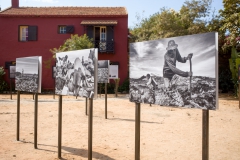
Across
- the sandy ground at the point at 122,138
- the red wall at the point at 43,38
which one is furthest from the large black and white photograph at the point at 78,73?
the red wall at the point at 43,38

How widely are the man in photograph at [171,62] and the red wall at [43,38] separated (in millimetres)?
16697

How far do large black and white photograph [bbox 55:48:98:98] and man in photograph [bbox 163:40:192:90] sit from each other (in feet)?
3.69

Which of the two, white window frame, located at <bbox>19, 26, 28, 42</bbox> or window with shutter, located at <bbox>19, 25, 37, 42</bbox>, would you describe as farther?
white window frame, located at <bbox>19, 26, 28, 42</bbox>

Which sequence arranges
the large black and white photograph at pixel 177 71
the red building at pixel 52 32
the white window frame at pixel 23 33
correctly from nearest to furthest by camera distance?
the large black and white photograph at pixel 177 71 < the red building at pixel 52 32 < the white window frame at pixel 23 33

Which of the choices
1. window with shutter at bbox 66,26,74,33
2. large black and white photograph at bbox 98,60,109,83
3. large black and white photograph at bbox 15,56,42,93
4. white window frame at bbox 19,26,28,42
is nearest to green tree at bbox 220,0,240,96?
large black and white photograph at bbox 98,60,109,83

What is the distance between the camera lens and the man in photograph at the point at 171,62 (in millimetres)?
2930

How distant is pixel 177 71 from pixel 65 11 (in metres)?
19.3

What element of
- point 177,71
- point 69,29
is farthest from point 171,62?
point 69,29

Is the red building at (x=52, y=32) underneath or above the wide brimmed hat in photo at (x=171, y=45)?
above

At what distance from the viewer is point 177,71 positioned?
2.93 meters

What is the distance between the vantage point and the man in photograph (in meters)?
2.93

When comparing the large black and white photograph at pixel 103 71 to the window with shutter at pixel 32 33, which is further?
the window with shutter at pixel 32 33

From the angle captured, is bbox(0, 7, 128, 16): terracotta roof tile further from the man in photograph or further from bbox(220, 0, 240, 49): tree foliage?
the man in photograph

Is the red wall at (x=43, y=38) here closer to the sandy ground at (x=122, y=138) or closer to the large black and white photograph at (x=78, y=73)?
the sandy ground at (x=122, y=138)
